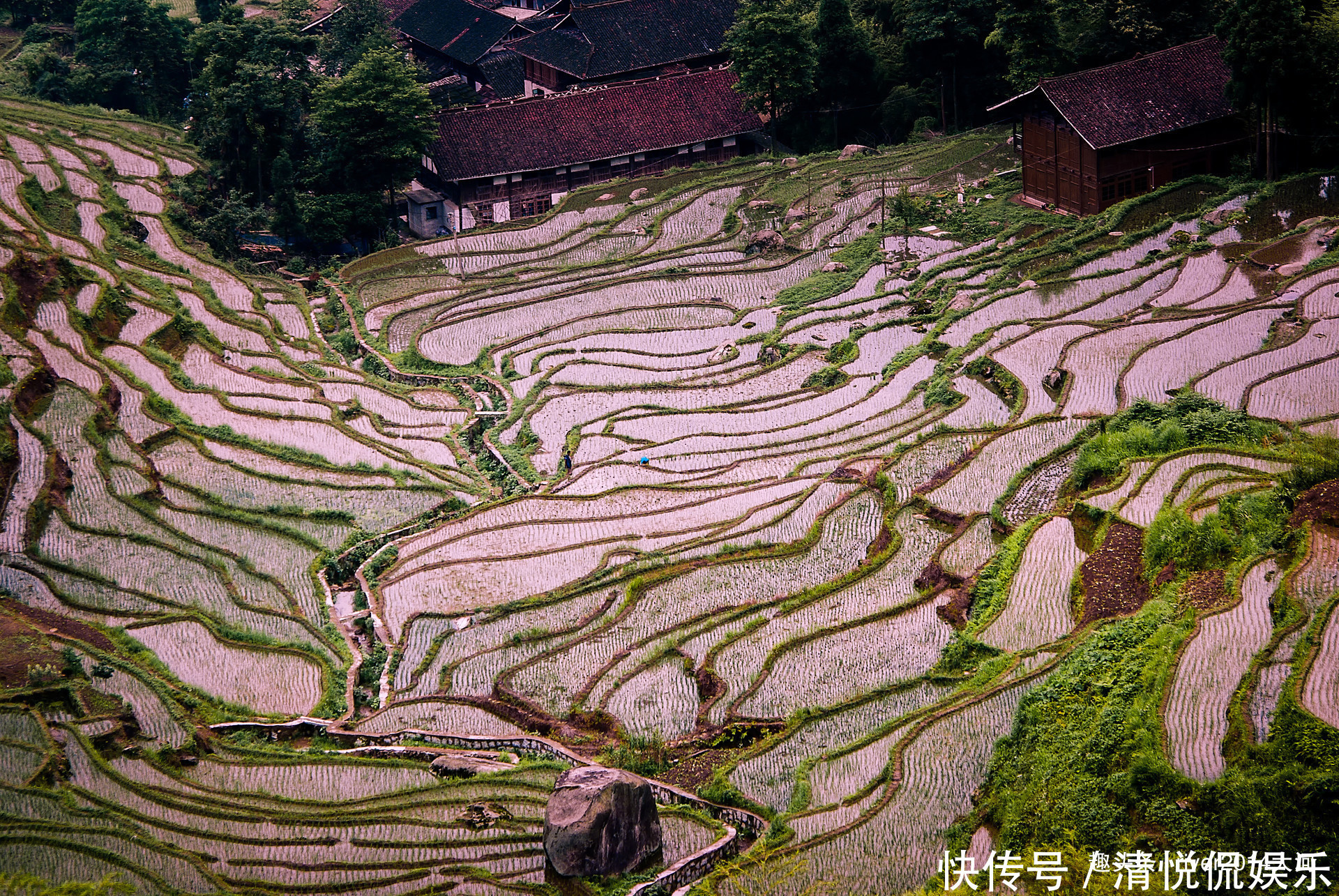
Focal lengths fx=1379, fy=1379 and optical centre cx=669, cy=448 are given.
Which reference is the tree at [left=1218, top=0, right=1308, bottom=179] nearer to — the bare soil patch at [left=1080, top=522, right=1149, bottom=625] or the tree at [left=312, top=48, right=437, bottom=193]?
the bare soil patch at [left=1080, top=522, right=1149, bottom=625]

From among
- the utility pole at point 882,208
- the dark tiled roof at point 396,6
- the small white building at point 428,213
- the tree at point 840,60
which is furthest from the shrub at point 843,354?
the dark tiled roof at point 396,6

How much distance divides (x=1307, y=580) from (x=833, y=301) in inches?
551

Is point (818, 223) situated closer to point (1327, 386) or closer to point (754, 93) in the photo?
point (754, 93)

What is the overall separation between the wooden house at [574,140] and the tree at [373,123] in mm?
1240

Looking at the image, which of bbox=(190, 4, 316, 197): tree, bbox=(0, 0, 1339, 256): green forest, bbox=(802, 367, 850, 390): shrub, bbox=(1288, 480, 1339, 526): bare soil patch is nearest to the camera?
bbox=(1288, 480, 1339, 526): bare soil patch

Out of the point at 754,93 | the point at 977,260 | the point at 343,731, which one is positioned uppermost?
the point at 754,93

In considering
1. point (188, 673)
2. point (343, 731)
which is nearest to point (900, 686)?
point (343, 731)

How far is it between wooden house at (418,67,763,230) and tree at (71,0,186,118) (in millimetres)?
10135

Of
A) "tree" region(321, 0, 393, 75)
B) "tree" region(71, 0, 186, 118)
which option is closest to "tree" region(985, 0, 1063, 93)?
"tree" region(321, 0, 393, 75)

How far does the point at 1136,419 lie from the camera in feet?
62.0

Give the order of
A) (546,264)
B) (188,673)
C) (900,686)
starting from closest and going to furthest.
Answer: (900,686), (188,673), (546,264)

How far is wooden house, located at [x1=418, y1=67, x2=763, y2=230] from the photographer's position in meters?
32.4

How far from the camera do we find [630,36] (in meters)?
38.1

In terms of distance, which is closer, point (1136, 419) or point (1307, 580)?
point (1307, 580)
